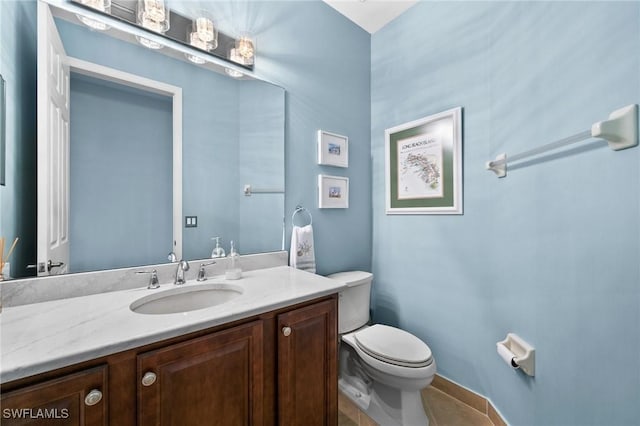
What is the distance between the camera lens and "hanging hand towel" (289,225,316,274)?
1.72 metres

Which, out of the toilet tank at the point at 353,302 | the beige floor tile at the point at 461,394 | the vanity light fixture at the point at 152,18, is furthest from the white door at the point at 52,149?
the beige floor tile at the point at 461,394

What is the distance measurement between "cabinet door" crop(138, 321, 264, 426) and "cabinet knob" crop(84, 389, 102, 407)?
0.09 meters

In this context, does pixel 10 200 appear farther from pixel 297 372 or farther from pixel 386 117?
pixel 386 117

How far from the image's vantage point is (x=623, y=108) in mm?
828

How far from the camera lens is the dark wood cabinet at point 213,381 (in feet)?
2.22

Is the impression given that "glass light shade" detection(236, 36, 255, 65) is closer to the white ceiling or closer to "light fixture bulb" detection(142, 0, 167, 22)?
"light fixture bulb" detection(142, 0, 167, 22)

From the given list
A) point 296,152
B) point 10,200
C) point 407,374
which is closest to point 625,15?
point 296,152

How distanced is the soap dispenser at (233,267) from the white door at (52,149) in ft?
2.08

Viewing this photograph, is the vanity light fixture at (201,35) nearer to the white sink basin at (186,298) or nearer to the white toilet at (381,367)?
the white sink basin at (186,298)

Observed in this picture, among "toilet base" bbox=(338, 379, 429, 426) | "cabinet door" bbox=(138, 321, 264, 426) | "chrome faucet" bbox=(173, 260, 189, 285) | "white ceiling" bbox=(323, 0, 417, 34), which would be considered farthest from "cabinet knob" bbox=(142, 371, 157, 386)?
"white ceiling" bbox=(323, 0, 417, 34)

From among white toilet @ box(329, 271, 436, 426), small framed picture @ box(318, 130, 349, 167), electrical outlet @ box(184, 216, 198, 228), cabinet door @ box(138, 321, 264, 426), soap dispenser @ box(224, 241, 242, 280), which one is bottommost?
white toilet @ box(329, 271, 436, 426)

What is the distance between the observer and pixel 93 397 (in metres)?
0.70

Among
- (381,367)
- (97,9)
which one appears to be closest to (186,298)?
(381,367)

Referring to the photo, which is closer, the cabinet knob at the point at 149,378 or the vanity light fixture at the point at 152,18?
the cabinet knob at the point at 149,378
